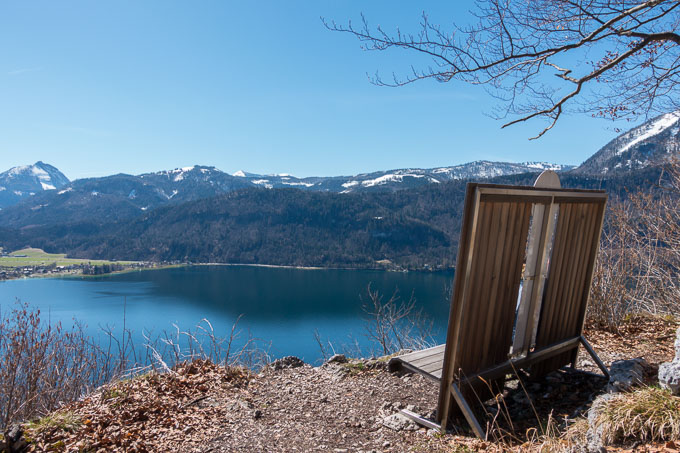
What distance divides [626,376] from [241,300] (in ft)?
200

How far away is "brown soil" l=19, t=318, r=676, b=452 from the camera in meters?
3.22

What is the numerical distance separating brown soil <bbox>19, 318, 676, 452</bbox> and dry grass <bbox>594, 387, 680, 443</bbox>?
156 mm

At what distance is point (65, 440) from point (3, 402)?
4.66m

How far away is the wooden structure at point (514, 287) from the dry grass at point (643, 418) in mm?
694

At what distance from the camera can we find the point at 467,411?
9.78 ft

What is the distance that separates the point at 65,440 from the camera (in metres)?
3.30

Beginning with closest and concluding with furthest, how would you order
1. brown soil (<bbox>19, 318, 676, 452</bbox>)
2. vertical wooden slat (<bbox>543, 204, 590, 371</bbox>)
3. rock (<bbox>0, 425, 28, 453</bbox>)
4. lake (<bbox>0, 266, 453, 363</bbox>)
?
rock (<bbox>0, 425, 28, 453</bbox>)
brown soil (<bbox>19, 318, 676, 452</bbox>)
vertical wooden slat (<bbox>543, 204, 590, 371</bbox>)
lake (<bbox>0, 266, 453, 363</bbox>)

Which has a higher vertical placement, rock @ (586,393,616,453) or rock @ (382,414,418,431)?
rock @ (586,393,616,453)

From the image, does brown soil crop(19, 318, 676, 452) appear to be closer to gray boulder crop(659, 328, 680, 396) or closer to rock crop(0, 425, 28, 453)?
rock crop(0, 425, 28, 453)

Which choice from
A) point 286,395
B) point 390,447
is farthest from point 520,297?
point 286,395

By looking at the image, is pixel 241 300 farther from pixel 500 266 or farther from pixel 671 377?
pixel 671 377

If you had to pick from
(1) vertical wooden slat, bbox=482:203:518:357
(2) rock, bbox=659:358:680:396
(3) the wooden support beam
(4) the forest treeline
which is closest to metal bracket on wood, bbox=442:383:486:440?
(3) the wooden support beam

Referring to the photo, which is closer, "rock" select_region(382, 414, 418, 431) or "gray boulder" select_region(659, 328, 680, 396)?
"gray boulder" select_region(659, 328, 680, 396)

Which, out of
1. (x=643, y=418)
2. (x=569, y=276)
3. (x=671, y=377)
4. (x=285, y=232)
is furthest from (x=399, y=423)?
(x=285, y=232)
